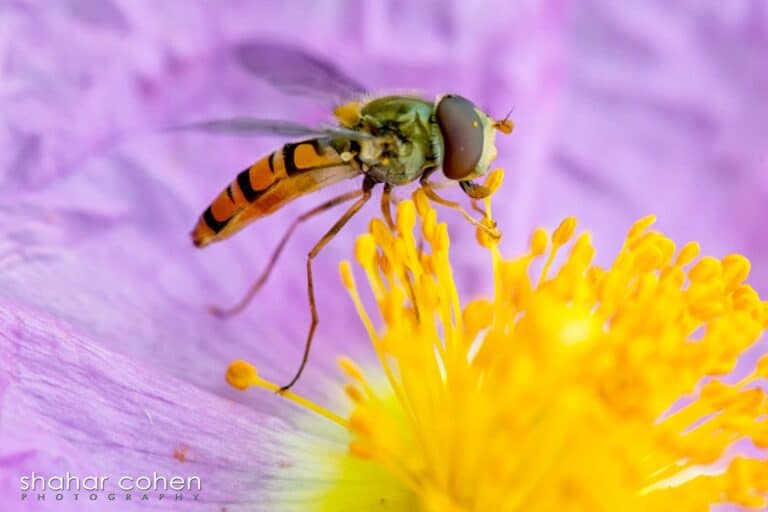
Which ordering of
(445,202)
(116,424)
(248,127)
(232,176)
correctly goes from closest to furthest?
1. (248,127)
2. (116,424)
3. (445,202)
4. (232,176)

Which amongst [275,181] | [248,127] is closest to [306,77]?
[275,181]

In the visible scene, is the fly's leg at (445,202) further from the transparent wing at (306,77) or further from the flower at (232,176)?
the flower at (232,176)

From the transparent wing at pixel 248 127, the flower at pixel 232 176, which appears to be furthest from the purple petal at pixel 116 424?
the transparent wing at pixel 248 127

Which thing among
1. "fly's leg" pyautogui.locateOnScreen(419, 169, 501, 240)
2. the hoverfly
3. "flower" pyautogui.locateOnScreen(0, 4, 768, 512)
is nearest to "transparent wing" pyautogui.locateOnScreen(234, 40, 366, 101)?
the hoverfly

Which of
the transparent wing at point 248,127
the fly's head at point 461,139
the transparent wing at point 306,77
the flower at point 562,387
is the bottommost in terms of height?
the flower at point 562,387

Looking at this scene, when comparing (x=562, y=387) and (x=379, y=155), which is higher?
(x=379, y=155)

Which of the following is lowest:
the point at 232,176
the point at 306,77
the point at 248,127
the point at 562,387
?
the point at 562,387

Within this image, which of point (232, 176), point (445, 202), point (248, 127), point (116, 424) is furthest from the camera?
point (232, 176)

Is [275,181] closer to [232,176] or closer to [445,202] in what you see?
[445,202]

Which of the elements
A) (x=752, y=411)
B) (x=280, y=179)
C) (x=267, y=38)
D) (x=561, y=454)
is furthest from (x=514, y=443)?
(x=267, y=38)
